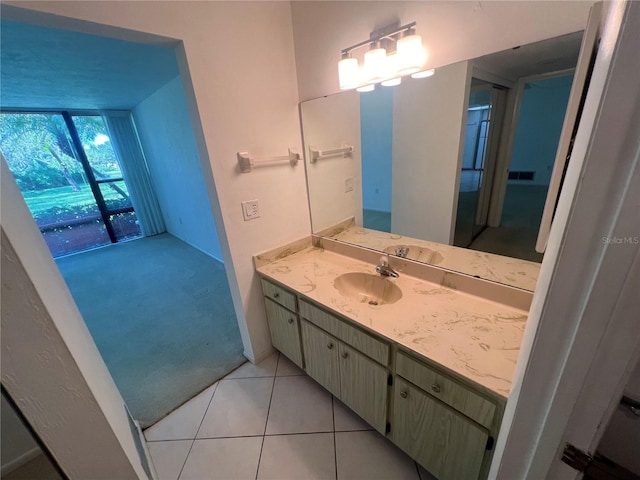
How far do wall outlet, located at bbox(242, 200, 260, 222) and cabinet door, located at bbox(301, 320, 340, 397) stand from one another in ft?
2.38

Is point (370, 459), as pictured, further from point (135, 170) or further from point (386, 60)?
point (135, 170)

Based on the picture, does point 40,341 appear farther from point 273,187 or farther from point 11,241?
point 273,187

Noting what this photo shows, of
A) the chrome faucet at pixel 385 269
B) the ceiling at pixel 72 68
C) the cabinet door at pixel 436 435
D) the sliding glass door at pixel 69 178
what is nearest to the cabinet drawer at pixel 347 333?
the cabinet door at pixel 436 435

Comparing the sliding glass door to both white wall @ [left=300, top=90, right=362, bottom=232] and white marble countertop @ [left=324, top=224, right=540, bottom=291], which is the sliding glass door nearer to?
white wall @ [left=300, top=90, right=362, bottom=232]

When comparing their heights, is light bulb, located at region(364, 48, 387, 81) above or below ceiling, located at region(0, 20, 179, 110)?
below

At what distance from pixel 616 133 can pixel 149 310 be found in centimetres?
334

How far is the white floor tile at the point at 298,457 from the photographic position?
126 centimetres

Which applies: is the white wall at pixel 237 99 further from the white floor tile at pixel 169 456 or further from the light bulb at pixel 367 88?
the white floor tile at pixel 169 456

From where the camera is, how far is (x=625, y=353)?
0.37 metres

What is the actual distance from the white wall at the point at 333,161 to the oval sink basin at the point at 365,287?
1.42 feet

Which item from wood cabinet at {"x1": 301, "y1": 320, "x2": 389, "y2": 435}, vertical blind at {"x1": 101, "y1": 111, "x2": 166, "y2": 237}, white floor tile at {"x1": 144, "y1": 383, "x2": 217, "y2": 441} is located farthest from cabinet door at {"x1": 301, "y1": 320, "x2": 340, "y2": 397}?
vertical blind at {"x1": 101, "y1": 111, "x2": 166, "y2": 237}

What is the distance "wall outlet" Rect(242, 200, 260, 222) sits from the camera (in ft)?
5.15

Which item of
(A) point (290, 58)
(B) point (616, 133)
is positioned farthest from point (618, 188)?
(A) point (290, 58)

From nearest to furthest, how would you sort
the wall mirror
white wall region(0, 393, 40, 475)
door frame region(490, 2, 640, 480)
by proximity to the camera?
door frame region(490, 2, 640, 480), white wall region(0, 393, 40, 475), the wall mirror
